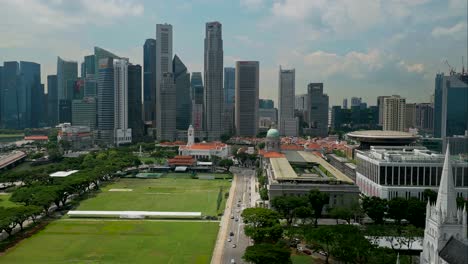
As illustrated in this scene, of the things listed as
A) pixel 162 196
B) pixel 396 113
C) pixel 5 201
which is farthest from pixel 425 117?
pixel 5 201

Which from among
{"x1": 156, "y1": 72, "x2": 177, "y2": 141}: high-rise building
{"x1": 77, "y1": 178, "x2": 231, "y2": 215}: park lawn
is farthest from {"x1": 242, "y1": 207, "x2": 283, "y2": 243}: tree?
{"x1": 156, "y1": 72, "x2": 177, "y2": 141}: high-rise building

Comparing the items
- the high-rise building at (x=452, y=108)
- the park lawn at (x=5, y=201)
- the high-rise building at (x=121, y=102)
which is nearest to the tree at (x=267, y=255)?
the park lawn at (x=5, y=201)

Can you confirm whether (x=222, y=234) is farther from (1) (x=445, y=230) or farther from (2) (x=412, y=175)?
(2) (x=412, y=175)

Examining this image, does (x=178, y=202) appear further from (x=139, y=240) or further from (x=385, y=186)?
(x=385, y=186)

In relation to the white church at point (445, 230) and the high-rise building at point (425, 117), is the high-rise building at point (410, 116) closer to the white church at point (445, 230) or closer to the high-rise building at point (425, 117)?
the high-rise building at point (425, 117)

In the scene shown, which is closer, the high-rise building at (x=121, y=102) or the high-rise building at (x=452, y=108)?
the high-rise building at (x=452, y=108)

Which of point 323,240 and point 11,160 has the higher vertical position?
point 323,240

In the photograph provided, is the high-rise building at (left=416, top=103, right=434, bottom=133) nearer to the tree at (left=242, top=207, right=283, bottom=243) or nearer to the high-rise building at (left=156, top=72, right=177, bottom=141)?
the high-rise building at (left=156, top=72, right=177, bottom=141)
